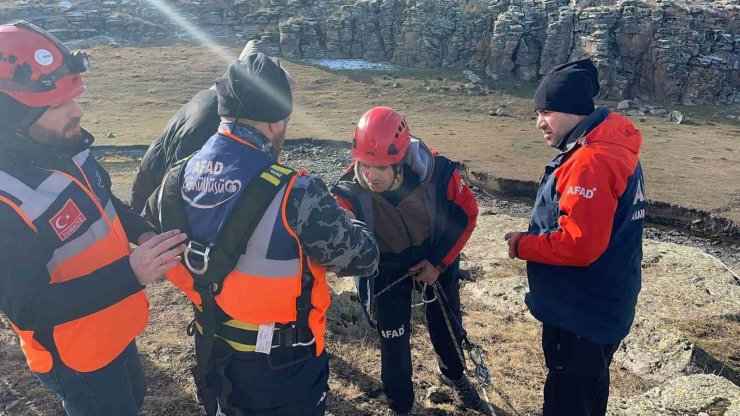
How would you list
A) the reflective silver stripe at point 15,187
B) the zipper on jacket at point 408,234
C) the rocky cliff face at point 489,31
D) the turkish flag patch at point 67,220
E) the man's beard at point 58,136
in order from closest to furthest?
the reflective silver stripe at point 15,187 → the turkish flag patch at point 67,220 → the man's beard at point 58,136 → the zipper on jacket at point 408,234 → the rocky cliff face at point 489,31

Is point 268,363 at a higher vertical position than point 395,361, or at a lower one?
higher

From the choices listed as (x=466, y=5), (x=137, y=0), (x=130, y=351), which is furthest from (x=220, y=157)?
(x=137, y=0)

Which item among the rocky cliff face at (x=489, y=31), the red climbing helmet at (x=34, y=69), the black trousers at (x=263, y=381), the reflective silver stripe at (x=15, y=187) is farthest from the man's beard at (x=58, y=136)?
the rocky cliff face at (x=489, y=31)

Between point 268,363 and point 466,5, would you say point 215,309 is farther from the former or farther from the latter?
point 466,5

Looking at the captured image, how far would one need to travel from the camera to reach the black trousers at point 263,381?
2420mm

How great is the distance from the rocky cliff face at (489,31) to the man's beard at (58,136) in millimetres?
26540

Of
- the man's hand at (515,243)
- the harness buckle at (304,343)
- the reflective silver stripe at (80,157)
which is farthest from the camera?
the man's hand at (515,243)

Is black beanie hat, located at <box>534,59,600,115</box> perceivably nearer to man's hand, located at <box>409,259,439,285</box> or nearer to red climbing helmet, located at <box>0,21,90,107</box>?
man's hand, located at <box>409,259,439,285</box>

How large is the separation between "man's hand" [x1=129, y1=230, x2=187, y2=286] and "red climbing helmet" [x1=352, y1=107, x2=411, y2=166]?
1.39m

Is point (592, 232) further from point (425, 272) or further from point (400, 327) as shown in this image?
point (400, 327)

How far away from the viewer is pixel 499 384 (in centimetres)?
435

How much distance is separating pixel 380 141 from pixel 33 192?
6.15 feet

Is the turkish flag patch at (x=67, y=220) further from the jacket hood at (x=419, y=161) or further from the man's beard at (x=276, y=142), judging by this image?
the jacket hood at (x=419, y=161)

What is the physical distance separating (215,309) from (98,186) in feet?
3.08
